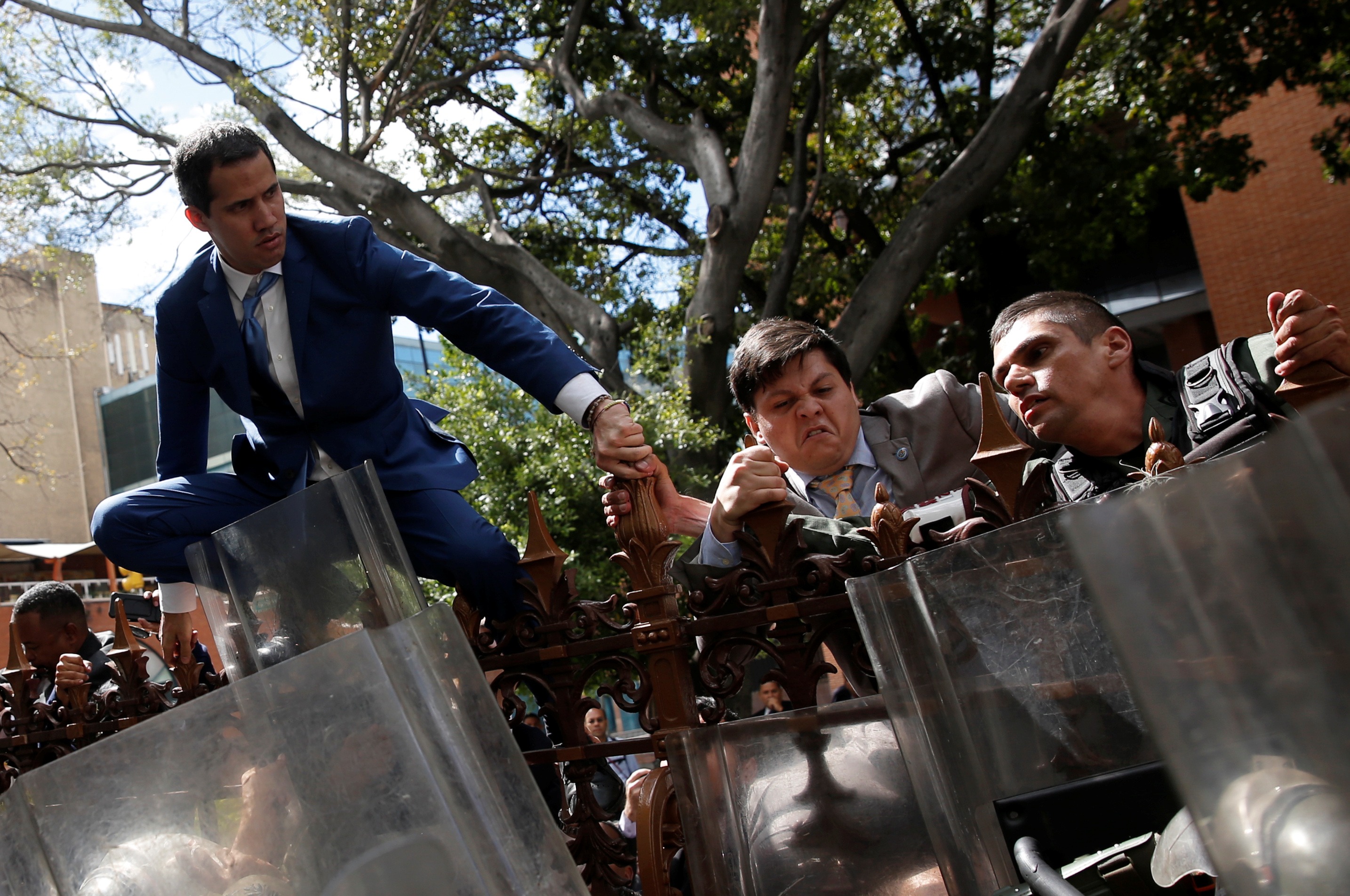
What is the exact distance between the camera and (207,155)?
90.0 inches

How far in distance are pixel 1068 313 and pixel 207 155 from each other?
6.18ft

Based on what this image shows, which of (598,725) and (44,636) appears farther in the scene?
(598,725)

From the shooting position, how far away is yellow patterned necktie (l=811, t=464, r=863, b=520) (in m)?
2.46

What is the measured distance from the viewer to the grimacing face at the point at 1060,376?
82.6 inches

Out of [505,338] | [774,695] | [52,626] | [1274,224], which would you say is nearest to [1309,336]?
[505,338]

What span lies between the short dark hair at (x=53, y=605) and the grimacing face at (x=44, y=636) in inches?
0.5

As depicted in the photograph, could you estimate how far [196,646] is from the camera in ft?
10.4

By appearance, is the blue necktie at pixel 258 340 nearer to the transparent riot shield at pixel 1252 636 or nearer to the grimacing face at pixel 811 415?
the grimacing face at pixel 811 415

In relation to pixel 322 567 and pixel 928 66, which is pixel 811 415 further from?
pixel 928 66

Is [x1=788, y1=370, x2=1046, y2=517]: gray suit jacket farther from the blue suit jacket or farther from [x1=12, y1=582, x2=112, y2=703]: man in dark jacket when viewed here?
[x1=12, y1=582, x2=112, y2=703]: man in dark jacket

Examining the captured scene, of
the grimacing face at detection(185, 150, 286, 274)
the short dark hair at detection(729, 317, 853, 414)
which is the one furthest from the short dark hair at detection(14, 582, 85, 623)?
the short dark hair at detection(729, 317, 853, 414)

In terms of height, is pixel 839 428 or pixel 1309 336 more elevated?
pixel 839 428

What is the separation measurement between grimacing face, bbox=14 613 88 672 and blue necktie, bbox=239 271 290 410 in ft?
5.76

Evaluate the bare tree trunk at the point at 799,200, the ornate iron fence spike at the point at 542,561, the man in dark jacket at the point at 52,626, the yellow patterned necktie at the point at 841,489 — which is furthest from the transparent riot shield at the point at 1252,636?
the bare tree trunk at the point at 799,200
